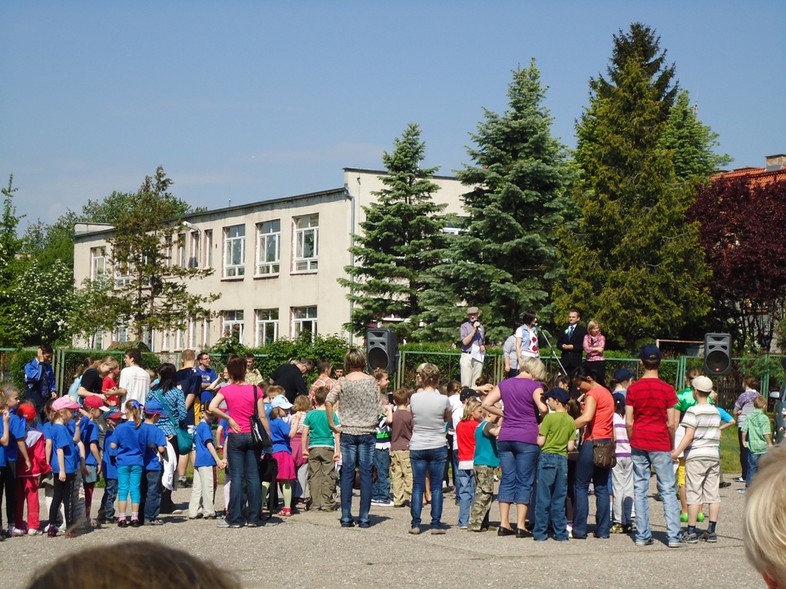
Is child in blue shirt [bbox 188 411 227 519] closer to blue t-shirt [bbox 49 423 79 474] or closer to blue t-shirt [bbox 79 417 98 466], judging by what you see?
blue t-shirt [bbox 79 417 98 466]

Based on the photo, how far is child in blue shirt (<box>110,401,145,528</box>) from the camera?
1290 centimetres

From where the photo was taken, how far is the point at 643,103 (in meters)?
41.1

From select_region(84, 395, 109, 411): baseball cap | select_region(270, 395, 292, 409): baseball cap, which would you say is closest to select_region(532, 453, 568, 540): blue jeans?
select_region(270, 395, 292, 409): baseball cap

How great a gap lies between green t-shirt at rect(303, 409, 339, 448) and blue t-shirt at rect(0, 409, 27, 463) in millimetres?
4159

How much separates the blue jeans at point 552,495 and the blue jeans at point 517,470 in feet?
0.40


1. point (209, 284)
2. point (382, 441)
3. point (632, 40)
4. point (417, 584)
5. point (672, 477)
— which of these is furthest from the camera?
point (632, 40)

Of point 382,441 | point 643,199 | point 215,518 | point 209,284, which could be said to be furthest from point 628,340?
point 215,518

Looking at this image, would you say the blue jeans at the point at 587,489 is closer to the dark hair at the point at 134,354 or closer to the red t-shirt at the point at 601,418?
the red t-shirt at the point at 601,418

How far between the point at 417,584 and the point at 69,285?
5429 centimetres

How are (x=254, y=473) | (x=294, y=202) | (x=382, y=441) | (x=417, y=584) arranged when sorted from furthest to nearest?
(x=294, y=202), (x=382, y=441), (x=254, y=473), (x=417, y=584)

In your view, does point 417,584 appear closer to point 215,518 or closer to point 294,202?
point 215,518

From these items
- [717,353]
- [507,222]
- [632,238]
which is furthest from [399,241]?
[717,353]

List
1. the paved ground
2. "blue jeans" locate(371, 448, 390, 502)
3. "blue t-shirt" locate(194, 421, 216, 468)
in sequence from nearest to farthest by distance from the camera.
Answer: the paved ground < "blue t-shirt" locate(194, 421, 216, 468) < "blue jeans" locate(371, 448, 390, 502)

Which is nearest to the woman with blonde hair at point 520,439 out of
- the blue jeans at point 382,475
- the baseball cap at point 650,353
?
the baseball cap at point 650,353
